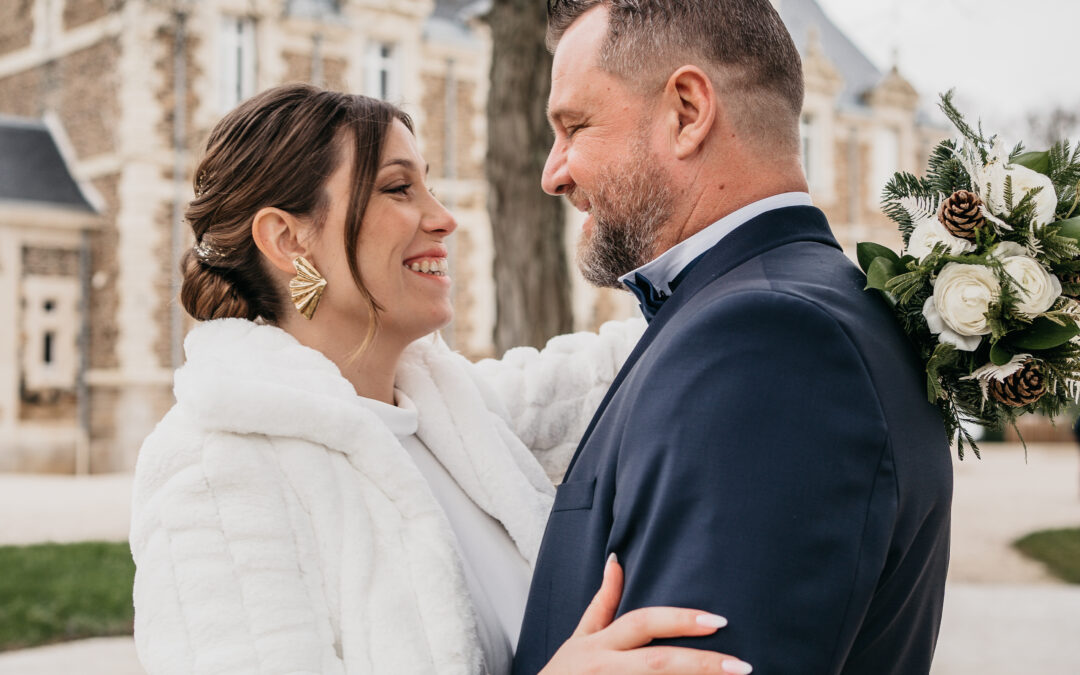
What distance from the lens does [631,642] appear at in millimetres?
1669

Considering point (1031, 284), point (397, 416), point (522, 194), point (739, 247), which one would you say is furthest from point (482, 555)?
point (522, 194)

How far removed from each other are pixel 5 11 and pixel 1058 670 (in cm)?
2275

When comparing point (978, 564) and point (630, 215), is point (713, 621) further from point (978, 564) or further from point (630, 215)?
point (978, 564)

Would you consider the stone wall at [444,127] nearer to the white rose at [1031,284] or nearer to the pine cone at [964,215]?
the pine cone at [964,215]

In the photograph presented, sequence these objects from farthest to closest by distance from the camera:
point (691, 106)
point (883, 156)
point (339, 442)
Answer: point (883, 156) → point (339, 442) → point (691, 106)

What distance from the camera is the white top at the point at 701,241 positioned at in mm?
2066

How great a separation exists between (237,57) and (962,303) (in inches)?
785

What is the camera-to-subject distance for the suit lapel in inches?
78.5

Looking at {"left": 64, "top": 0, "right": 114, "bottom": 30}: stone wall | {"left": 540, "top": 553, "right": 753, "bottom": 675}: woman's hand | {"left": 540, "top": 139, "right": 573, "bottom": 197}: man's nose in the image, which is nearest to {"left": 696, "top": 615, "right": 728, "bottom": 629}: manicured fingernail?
{"left": 540, "top": 553, "right": 753, "bottom": 675}: woman's hand

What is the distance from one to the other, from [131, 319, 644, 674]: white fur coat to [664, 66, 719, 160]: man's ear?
928mm

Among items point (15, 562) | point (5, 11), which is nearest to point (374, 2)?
point (5, 11)

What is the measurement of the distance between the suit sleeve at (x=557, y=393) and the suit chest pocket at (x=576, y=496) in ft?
3.44

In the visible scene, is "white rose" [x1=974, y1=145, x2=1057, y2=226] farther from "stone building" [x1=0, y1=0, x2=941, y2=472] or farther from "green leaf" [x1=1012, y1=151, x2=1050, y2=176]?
"stone building" [x1=0, y1=0, x2=941, y2=472]

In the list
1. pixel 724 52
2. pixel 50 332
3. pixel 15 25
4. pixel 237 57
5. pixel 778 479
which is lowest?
pixel 50 332
